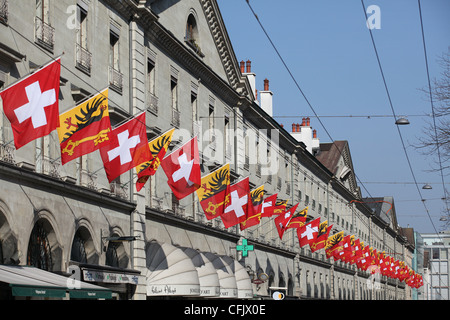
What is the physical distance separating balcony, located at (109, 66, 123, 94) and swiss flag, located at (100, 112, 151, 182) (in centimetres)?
505

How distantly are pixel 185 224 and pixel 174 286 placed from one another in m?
5.79

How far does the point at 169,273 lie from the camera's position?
3055 centimetres

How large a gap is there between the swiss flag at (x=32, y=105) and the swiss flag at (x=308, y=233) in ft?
97.1

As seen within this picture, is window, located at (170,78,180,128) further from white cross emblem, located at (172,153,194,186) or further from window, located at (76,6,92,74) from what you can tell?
window, located at (76,6,92,74)

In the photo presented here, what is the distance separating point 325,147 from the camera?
88.3 meters

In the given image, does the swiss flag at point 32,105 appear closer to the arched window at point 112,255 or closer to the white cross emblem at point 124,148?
the white cross emblem at point 124,148

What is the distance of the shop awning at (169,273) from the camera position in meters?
30.2

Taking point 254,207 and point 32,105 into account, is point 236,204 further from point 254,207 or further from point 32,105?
point 32,105

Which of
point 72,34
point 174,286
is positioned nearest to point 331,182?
point 174,286

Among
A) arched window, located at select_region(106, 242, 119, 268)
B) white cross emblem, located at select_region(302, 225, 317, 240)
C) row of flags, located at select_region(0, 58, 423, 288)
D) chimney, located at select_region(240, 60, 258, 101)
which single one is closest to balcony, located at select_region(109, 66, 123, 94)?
row of flags, located at select_region(0, 58, 423, 288)

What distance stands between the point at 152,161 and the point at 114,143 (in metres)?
2.71

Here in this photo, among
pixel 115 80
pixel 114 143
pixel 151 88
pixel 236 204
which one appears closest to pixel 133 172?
pixel 115 80

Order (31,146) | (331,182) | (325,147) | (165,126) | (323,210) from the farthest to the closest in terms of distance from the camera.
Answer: (325,147) → (331,182) → (323,210) → (165,126) → (31,146)

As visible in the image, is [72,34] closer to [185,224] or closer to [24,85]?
[24,85]
